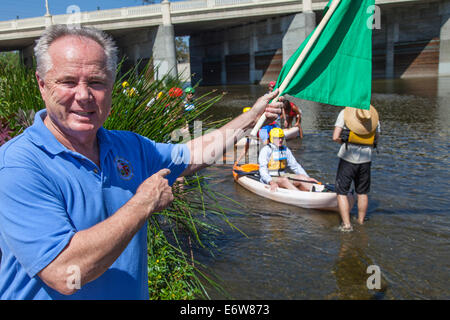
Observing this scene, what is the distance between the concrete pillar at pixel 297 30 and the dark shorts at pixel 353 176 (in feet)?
86.5

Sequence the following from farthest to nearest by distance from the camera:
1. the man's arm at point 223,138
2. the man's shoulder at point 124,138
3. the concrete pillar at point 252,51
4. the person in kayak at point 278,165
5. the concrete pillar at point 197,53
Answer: the concrete pillar at point 197,53
the concrete pillar at point 252,51
the person in kayak at point 278,165
the man's arm at point 223,138
the man's shoulder at point 124,138

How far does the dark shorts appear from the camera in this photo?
6.12 metres

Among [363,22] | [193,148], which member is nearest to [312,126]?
[363,22]

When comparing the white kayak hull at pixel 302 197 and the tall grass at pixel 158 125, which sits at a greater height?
the tall grass at pixel 158 125

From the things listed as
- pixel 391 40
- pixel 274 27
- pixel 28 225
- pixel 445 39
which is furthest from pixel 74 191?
pixel 391 40

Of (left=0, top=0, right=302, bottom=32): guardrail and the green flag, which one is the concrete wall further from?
the green flag

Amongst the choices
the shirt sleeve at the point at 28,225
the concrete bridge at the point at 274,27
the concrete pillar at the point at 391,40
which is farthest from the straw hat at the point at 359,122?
the concrete pillar at the point at 391,40

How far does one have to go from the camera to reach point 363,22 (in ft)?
10.8

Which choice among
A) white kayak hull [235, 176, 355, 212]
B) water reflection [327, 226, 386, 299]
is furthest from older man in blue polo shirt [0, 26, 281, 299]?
white kayak hull [235, 176, 355, 212]

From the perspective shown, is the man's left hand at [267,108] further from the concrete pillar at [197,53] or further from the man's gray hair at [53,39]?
the concrete pillar at [197,53]

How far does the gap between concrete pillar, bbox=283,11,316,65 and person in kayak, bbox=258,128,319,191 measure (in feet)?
81.6

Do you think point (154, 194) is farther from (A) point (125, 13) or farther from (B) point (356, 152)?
(A) point (125, 13)

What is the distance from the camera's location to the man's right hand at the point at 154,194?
1.56 meters

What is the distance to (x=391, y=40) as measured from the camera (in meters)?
34.5
